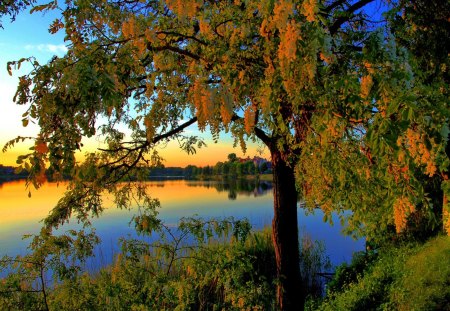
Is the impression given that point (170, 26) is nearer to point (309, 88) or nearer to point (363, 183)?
point (309, 88)

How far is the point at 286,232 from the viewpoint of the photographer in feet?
24.2

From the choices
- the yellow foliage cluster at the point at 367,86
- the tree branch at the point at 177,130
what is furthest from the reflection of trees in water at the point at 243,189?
the yellow foliage cluster at the point at 367,86

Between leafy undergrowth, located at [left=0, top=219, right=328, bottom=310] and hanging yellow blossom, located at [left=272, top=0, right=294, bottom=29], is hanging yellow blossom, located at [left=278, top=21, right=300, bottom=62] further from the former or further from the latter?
leafy undergrowth, located at [left=0, top=219, right=328, bottom=310]

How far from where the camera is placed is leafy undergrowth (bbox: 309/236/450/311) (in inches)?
295

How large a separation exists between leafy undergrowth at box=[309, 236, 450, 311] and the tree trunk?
163 cm

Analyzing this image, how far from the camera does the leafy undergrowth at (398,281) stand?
7485 mm

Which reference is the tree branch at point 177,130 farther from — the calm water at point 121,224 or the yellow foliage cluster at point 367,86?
the yellow foliage cluster at point 367,86

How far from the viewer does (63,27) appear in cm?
452

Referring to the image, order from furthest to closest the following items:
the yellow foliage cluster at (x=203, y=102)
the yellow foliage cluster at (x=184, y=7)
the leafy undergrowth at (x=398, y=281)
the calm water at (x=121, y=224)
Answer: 1. the calm water at (x=121, y=224)
2. the leafy undergrowth at (x=398, y=281)
3. the yellow foliage cluster at (x=184, y=7)
4. the yellow foliage cluster at (x=203, y=102)

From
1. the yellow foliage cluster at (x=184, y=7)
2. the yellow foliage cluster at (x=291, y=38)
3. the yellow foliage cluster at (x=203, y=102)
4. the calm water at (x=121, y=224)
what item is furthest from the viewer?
the calm water at (x=121, y=224)

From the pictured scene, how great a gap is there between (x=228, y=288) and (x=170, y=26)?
329cm

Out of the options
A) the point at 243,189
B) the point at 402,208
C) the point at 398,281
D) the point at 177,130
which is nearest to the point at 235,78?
the point at 402,208

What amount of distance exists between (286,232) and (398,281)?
3.19 meters

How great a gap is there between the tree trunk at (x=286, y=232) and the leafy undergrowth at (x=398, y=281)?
5.35 ft
